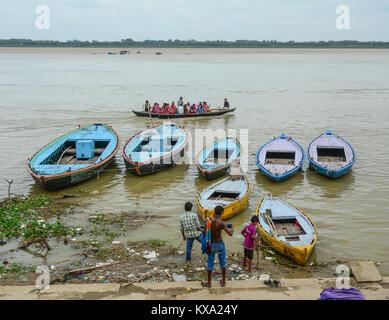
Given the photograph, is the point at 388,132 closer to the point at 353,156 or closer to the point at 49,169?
the point at 353,156

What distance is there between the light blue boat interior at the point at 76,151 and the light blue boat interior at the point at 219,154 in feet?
14.1

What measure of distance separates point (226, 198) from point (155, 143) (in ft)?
22.9

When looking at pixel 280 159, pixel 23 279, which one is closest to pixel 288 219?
pixel 280 159

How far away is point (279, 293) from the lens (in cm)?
782

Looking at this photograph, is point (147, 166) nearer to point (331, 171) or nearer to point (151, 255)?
point (151, 255)

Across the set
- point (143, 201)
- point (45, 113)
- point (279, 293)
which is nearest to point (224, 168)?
point (143, 201)

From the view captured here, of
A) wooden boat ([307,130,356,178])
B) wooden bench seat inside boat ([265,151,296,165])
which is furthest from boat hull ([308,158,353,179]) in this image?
wooden bench seat inside boat ([265,151,296,165])

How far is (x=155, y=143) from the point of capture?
19375 millimetres

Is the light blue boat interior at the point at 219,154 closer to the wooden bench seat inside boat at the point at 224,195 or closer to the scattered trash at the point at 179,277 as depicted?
the wooden bench seat inside boat at the point at 224,195

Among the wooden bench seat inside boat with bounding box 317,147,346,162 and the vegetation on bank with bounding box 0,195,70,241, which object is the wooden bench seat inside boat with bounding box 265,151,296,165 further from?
the vegetation on bank with bounding box 0,195,70,241

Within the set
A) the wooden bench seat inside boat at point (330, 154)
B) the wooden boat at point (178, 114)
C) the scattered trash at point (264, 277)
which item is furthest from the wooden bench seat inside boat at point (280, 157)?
the wooden boat at point (178, 114)

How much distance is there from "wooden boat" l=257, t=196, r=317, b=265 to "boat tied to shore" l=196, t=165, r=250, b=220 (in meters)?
0.91

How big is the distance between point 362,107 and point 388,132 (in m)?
10.9

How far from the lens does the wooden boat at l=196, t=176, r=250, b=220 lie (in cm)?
1251
